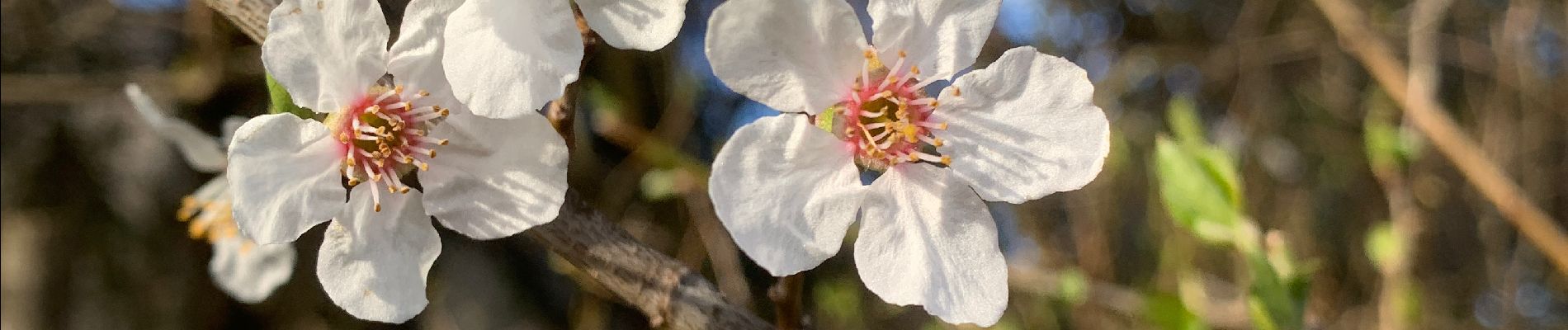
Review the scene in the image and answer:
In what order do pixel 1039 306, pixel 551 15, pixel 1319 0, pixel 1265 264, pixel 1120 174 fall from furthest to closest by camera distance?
pixel 1120 174 → pixel 1039 306 → pixel 1319 0 → pixel 1265 264 → pixel 551 15

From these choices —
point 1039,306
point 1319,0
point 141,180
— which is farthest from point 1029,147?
point 141,180

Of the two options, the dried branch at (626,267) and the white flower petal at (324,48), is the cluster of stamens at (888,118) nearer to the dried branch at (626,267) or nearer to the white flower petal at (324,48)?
the dried branch at (626,267)

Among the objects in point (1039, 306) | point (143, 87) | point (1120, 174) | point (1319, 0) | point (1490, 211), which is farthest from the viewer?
point (1120, 174)

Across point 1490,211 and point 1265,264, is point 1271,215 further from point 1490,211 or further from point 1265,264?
point 1265,264

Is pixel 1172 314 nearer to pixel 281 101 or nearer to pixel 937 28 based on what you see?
pixel 937 28

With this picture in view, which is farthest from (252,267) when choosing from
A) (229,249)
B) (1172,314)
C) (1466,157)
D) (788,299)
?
(1466,157)

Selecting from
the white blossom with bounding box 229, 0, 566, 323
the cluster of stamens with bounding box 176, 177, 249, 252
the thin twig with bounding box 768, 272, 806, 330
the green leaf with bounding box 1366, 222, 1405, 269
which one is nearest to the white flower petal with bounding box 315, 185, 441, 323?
the white blossom with bounding box 229, 0, 566, 323
